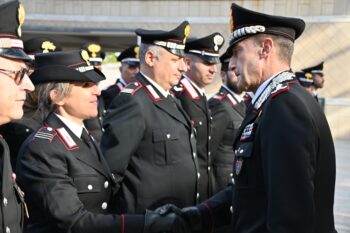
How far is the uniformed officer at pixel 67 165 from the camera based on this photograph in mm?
2762

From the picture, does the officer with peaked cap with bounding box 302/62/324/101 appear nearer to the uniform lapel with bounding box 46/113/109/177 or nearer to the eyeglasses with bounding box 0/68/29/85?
the uniform lapel with bounding box 46/113/109/177

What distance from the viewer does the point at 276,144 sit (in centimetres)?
218

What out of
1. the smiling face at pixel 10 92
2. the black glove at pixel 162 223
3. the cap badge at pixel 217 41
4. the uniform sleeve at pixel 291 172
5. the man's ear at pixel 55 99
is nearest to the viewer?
the uniform sleeve at pixel 291 172

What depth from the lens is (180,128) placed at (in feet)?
13.0

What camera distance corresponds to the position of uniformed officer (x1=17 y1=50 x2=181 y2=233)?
109 inches

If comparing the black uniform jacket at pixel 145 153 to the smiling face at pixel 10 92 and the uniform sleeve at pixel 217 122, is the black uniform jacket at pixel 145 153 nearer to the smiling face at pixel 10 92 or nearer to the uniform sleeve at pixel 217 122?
the smiling face at pixel 10 92

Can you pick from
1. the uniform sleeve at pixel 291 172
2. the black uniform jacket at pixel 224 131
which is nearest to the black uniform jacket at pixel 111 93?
the black uniform jacket at pixel 224 131

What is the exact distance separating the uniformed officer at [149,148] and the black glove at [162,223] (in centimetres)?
82

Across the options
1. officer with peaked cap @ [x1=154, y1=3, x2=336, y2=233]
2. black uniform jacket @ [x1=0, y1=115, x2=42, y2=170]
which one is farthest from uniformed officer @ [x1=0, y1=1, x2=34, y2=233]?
black uniform jacket @ [x1=0, y1=115, x2=42, y2=170]

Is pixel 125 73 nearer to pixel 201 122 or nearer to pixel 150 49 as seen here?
pixel 201 122

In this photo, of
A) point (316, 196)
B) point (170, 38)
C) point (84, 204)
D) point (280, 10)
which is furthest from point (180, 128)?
point (280, 10)

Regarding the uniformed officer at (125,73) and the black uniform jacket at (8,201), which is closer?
the black uniform jacket at (8,201)

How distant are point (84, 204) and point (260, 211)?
1.10 m

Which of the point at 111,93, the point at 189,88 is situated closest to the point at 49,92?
the point at 189,88
